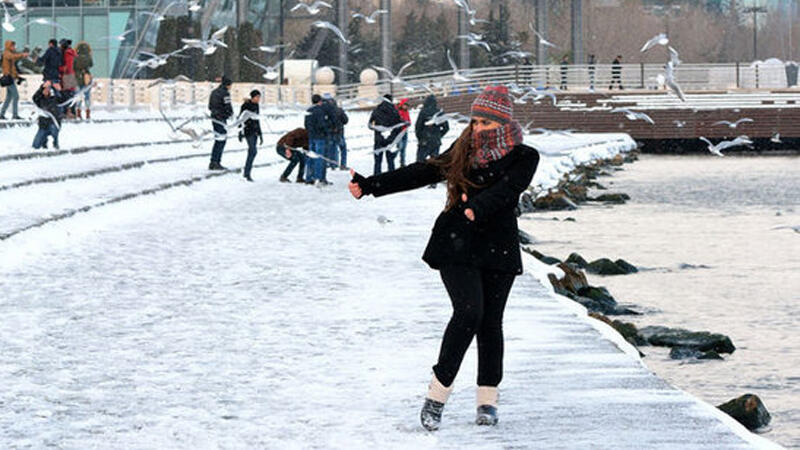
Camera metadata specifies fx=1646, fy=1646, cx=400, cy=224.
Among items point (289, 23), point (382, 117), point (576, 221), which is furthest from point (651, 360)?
point (289, 23)

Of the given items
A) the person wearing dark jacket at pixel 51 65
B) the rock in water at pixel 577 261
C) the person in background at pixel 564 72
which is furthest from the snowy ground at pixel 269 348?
the person in background at pixel 564 72

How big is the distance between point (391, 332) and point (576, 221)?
22.7 metres

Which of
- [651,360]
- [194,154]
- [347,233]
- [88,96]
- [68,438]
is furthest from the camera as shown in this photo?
[88,96]

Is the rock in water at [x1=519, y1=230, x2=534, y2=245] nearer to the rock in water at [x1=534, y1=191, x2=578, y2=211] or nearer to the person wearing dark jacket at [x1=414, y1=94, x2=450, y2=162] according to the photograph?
the person wearing dark jacket at [x1=414, y1=94, x2=450, y2=162]

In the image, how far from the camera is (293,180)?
30766 mm

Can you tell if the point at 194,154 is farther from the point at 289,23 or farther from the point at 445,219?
the point at 289,23

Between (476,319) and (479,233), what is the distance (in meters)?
0.43

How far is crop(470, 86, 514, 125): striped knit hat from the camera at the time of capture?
8.20 m

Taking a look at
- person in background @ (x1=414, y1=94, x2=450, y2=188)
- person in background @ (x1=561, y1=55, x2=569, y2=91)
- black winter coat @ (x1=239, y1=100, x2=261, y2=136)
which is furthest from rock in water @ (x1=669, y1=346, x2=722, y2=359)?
person in background @ (x1=561, y1=55, x2=569, y2=91)

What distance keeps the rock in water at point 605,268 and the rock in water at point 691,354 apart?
7.90 metres

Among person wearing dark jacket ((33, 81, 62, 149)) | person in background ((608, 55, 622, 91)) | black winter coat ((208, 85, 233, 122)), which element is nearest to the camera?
person wearing dark jacket ((33, 81, 62, 149))

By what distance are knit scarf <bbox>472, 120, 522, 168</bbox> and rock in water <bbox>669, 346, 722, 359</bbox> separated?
25.3 ft

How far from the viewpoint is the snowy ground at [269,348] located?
8.40 m

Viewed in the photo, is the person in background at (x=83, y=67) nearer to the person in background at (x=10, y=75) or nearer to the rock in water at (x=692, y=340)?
the person in background at (x=10, y=75)
